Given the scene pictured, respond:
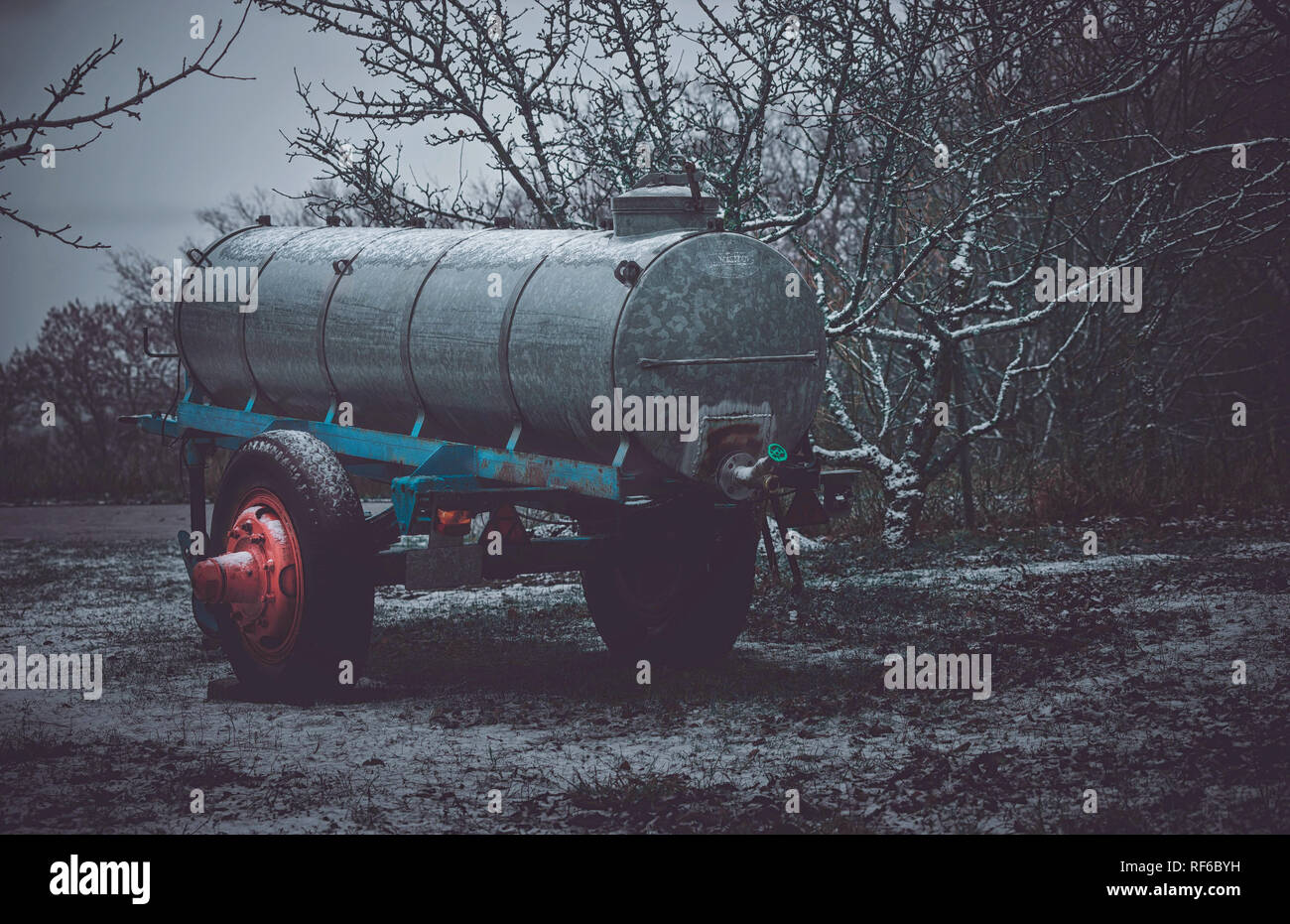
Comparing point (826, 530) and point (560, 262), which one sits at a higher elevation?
point (560, 262)

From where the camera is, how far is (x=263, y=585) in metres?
6.96

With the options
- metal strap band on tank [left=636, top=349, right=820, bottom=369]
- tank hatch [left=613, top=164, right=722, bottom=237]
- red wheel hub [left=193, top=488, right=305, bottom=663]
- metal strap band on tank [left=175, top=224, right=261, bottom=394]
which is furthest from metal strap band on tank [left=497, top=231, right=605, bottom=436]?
metal strap band on tank [left=175, top=224, right=261, bottom=394]

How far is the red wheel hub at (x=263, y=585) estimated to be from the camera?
6.89 meters

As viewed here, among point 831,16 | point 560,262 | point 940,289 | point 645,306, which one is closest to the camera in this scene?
point 645,306

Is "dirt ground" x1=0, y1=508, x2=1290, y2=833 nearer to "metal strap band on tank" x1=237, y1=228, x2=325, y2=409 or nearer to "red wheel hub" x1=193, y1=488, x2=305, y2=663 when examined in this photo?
"red wheel hub" x1=193, y1=488, x2=305, y2=663

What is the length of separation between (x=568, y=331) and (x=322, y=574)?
5.06ft

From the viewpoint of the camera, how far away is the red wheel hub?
22.6 feet

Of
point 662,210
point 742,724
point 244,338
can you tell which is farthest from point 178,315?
point 742,724

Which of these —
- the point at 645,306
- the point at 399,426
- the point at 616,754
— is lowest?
the point at 616,754

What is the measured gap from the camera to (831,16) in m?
10.3

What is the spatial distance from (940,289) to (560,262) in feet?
21.4

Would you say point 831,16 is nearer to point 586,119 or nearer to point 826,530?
point 586,119

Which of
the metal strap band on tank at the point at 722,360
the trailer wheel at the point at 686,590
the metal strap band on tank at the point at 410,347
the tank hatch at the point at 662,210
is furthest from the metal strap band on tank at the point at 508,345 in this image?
the trailer wheel at the point at 686,590

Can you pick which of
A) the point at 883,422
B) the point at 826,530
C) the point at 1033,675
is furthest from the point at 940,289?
the point at 1033,675
